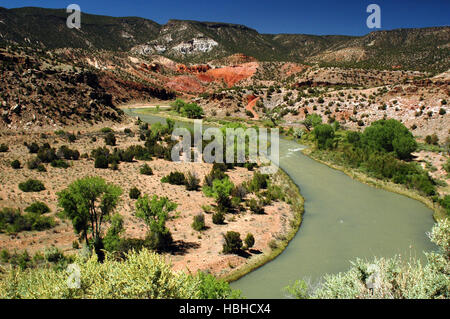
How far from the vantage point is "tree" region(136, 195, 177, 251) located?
57.9 ft

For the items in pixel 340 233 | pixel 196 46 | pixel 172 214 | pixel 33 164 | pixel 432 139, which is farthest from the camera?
pixel 196 46

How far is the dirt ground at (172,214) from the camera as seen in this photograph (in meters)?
17.2

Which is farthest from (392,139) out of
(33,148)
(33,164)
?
(33,148)

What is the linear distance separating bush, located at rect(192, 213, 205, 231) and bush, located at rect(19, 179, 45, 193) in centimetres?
1269

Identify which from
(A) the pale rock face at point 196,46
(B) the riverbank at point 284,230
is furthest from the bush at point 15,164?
(A) the pale rock face at point 196,46

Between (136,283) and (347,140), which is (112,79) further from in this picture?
(136,283)

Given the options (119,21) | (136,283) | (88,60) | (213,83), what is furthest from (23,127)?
(119,21)

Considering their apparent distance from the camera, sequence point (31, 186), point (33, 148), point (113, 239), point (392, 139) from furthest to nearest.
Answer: point (392, 139), point (33, 148), point (31, 186), point (113, 239)

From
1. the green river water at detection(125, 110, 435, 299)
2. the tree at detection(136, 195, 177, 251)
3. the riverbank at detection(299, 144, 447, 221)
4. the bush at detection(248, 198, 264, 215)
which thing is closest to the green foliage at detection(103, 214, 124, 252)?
the tree at detection(136, 195, 177, 251)

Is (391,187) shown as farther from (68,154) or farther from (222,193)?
(68,154)

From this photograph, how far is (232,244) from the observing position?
1811 cm

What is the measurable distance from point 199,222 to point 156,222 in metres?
3.34

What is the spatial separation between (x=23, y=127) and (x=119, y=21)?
6080 inches

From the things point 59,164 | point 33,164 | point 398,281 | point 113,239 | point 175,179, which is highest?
point 33,164
